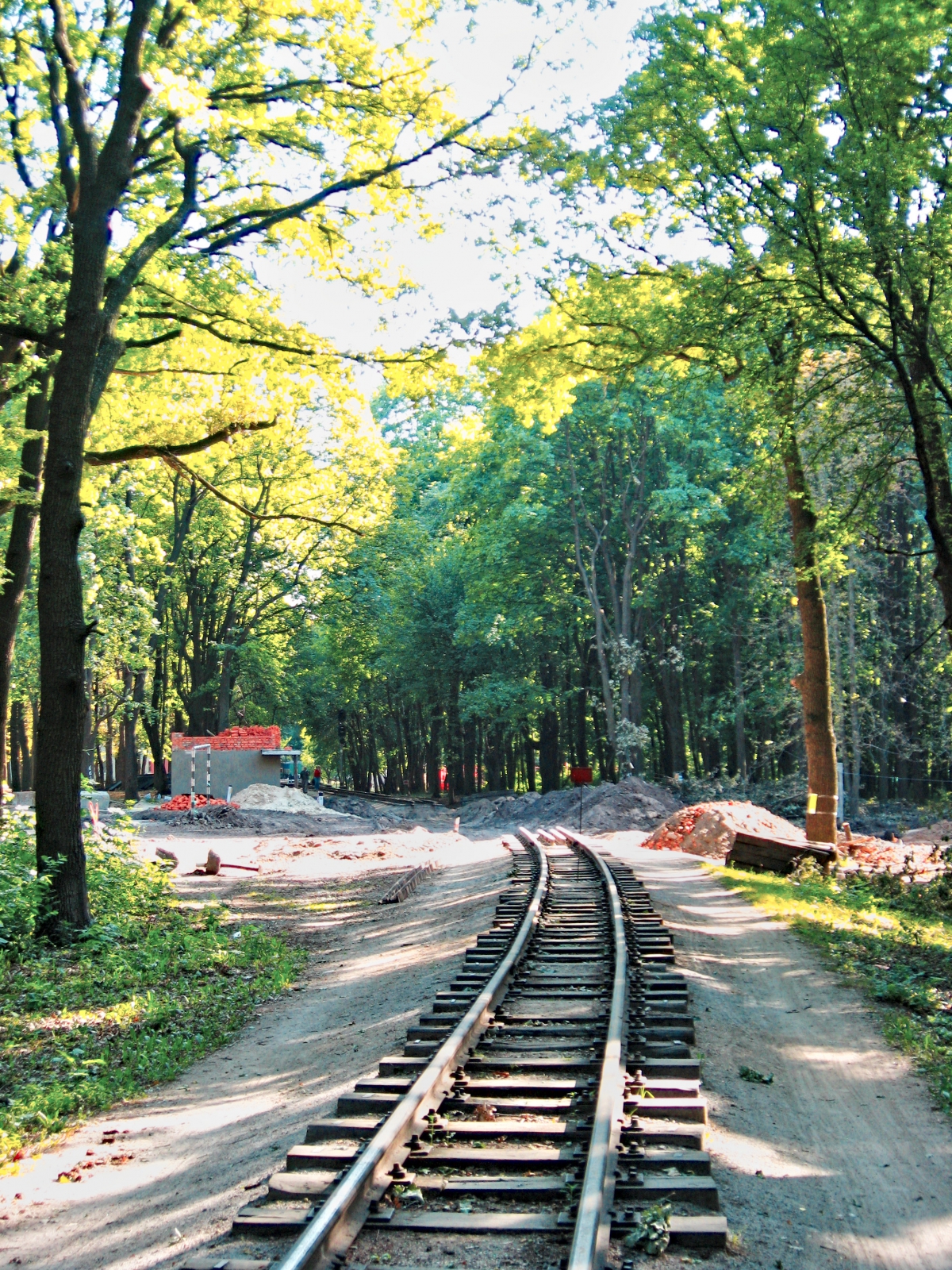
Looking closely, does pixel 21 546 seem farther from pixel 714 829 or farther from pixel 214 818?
pixel 214 818

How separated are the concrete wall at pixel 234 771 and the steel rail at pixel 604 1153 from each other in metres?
34.2

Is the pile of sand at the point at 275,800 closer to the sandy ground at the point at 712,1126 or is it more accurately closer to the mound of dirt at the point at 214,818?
the mound of dirt at the point at 214,818

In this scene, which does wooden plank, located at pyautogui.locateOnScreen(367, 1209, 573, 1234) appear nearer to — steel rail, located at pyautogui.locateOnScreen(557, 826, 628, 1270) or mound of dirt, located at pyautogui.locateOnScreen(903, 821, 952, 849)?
steel rail, located at pyautogui.locateOnScreen(557, 826, 628, 1270)

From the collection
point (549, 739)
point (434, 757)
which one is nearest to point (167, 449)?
point (549, 739)

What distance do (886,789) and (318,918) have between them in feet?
101

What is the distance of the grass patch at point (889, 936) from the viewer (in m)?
7.77

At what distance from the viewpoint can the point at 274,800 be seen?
37656 mm

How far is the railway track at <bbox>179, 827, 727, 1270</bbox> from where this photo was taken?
419 centimetres

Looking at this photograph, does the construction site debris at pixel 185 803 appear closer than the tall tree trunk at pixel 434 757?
Yes

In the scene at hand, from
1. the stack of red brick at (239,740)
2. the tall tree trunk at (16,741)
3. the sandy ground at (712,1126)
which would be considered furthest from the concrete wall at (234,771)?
the sandy ground at (712,1126)

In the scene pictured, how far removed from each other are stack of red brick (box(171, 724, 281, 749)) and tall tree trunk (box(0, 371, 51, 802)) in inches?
973

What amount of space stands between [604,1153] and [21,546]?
14.0 meters

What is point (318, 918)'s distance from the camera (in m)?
15.3

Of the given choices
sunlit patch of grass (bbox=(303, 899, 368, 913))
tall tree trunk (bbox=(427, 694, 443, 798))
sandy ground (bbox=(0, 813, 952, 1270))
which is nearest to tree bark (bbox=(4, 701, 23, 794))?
tall tree trunk (bbox=(427, 694, 443, 798))
